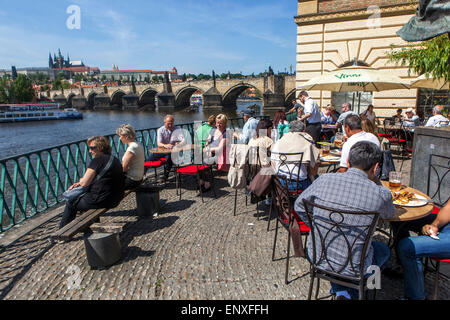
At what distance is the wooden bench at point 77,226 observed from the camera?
2697 millimetres

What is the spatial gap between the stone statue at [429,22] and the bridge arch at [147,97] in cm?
6923

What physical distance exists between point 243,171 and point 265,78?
47.4 m

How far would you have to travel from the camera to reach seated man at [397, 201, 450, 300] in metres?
1.95

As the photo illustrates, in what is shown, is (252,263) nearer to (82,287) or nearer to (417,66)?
(82,287)

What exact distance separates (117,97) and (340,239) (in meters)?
79.1

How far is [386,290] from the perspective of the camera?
231cm

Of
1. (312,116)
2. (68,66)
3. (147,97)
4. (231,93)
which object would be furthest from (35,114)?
(68,66)

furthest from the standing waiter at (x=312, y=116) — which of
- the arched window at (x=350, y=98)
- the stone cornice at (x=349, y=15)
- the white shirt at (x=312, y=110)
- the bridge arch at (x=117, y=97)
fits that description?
the bridge arch at (x=117, y=97)

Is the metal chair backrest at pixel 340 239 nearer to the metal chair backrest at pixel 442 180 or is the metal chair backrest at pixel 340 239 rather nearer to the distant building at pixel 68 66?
the metal chair backrest at pixel 442 180

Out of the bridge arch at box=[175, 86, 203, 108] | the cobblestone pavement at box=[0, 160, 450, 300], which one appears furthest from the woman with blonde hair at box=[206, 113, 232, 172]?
the bridge arch at box=[175, 86, 203, 108]

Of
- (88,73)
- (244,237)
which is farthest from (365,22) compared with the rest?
(88,73)

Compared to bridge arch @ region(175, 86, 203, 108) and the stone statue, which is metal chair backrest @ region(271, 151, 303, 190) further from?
bridge arch @ region(175, 86, 203, 108)

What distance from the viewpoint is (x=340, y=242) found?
5.97ft

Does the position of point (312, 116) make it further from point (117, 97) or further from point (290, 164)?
point (117, 97)
